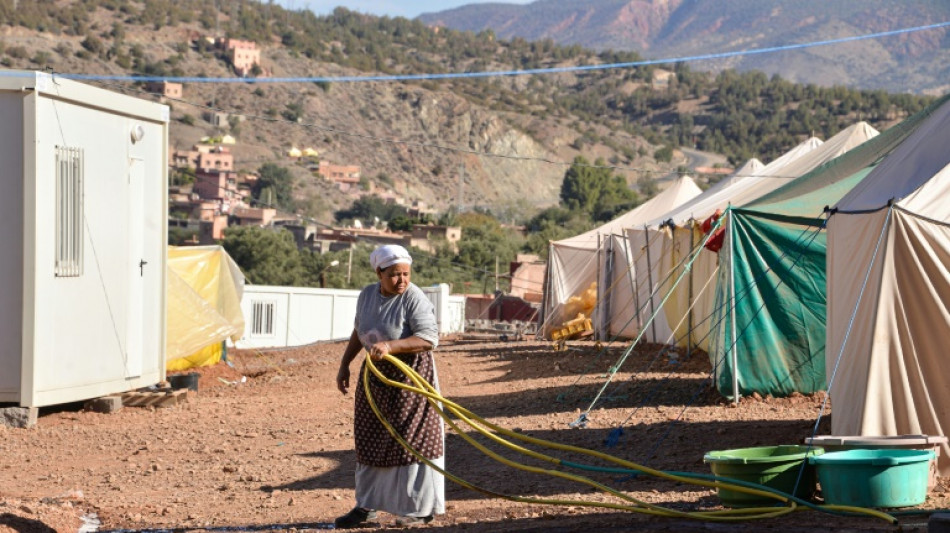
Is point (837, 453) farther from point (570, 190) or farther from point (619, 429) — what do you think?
point (570, 190)

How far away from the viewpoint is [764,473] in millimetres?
6426

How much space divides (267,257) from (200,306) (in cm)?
3532

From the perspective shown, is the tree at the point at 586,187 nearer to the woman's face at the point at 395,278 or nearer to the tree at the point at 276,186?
the tree at the point at 276,186

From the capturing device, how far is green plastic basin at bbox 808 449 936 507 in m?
6.09

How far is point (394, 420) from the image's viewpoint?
242 inches

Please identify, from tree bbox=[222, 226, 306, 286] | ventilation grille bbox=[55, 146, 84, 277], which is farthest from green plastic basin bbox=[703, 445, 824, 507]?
tree bbox=[222, 226, 306, 286]

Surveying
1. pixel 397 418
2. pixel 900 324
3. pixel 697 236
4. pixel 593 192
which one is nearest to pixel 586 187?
pixel 593 192

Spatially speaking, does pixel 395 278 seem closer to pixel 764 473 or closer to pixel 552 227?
pixel 764 473

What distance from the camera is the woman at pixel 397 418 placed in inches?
241

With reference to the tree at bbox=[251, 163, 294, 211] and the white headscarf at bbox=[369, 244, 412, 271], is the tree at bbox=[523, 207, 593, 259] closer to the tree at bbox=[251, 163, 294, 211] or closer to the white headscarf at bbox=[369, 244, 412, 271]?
the tree at bbox=[251, 163, 294, 211]

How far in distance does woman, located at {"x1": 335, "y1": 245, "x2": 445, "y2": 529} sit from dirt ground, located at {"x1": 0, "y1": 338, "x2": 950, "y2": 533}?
0.18 meters

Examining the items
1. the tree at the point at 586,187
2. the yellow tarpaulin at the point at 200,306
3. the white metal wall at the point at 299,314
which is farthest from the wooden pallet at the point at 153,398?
the tree at the point at 586,187

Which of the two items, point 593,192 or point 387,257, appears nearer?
point 387,257

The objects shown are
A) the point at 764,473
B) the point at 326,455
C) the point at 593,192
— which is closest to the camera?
the point at 764,473
